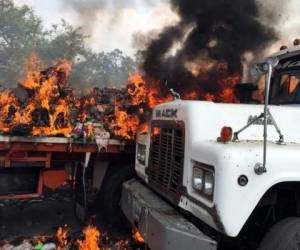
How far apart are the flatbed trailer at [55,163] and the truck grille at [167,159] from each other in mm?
1738

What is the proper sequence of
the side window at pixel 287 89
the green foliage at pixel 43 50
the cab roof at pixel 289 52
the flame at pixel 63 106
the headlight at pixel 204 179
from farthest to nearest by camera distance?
the green foliage at pixel 43 50 < the flame at pixel 63 106 < the cab roof at pixel 289 52 < the side window at pixel 287 89 < the headlight at pixel 204 179

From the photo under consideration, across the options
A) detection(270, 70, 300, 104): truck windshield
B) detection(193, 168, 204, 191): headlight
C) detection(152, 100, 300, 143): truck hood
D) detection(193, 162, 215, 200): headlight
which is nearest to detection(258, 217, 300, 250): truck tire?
detection(193, 162, 215, 200): headlight

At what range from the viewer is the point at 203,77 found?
10.7 meters

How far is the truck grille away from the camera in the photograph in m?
4.78

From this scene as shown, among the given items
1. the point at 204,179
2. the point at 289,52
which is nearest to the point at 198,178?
the point at 204,179

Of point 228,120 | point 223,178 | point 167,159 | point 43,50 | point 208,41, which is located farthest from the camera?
point 43,50

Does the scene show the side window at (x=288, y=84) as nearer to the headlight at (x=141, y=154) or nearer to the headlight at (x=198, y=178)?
the headlight at (x=141, y=154)

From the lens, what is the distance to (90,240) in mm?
6520

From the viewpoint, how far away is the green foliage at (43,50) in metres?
24.8

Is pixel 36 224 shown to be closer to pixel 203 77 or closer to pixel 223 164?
pixel 223 164

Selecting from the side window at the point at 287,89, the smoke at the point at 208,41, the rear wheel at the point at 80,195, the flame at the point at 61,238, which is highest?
the smoke at the point at 208,41

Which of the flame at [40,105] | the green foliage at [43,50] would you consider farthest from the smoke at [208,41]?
the green foliage at [43,50]

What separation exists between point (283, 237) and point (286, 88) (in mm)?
2620

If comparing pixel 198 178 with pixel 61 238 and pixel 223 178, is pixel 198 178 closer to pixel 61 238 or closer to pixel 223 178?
pixel 223 178
